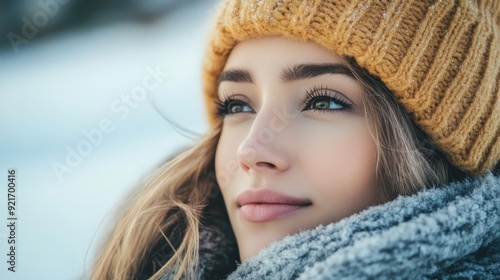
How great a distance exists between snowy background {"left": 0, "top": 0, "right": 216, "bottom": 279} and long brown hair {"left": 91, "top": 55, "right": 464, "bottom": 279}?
13 cm

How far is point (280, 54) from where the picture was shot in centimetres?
105

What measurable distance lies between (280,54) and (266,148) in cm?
21

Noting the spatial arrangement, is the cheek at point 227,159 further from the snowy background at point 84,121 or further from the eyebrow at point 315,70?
the snowy background at point 84,121

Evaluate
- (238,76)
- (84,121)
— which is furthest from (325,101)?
(84,121)

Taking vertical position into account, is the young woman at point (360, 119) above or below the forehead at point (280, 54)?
below

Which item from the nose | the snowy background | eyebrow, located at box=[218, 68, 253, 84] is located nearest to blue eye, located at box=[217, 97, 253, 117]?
eyebrow, located at box=[218, 68, 253, 84]

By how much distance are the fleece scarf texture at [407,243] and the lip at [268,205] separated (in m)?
0.06

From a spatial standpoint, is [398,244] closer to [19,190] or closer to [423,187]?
[423,187]

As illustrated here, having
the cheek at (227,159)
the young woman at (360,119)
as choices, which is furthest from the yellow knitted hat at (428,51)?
the cheek at (227,159)

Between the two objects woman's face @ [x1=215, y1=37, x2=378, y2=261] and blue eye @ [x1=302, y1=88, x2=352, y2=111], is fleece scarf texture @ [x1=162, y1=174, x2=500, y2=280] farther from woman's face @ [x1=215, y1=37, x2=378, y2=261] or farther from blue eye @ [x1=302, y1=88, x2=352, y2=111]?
blue eye @ [x1=302, y1=88, x2=352, y2=111]

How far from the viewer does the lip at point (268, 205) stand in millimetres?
1010

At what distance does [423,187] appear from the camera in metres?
1.02

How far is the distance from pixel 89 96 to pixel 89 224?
0.92 m

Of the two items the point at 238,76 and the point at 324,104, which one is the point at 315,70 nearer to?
the point at 324,104
